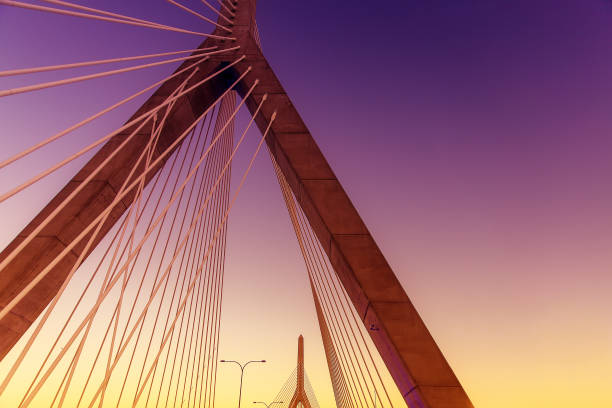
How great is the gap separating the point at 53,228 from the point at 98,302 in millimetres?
2124

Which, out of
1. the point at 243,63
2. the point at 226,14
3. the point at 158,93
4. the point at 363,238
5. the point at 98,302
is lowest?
the point at 98,302

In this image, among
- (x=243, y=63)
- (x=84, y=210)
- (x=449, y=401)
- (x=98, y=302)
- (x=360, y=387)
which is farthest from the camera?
(x=243, y=63)

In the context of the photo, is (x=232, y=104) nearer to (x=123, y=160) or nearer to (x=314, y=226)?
(x=123, y=160)

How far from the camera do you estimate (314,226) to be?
5.31 m

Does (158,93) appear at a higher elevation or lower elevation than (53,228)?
higher

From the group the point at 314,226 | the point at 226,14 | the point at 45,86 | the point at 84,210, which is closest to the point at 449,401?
the point at 314,226

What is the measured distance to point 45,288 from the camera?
504cm

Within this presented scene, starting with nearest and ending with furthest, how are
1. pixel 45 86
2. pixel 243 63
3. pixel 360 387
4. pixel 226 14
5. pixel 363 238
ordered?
pixel 45 86 < pixel 363 238 < pixel 360 387 < pixel 243 63 < pixel 226 14

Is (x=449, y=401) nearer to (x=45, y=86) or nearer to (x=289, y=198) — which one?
(x=45, y=86)

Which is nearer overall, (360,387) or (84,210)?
(84,210)

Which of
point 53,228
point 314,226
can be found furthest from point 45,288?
point 314,226

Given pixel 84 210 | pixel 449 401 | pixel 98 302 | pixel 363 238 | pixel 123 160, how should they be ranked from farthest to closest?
pixel 123 160
pixel 84 210
pixel 363 238
pixel 449 401
pixel 98 302

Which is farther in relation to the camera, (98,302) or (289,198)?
(289,198)

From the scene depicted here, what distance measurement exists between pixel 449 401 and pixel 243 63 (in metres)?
5.40
